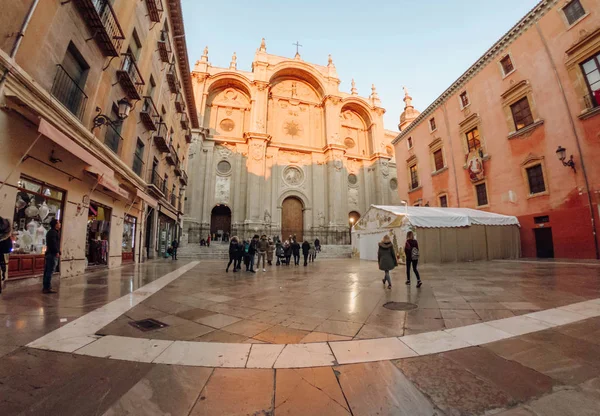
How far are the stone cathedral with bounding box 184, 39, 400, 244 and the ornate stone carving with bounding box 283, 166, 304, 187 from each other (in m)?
0.12

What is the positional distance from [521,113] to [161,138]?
20417 millimetres

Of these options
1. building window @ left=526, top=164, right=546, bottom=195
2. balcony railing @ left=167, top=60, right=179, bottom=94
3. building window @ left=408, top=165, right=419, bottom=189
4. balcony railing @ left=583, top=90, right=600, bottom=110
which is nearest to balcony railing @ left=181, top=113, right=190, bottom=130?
A: balcony railing @ left=167, top=60, right=179, bottom=94

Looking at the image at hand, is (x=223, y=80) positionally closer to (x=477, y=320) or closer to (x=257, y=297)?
(x=257, y=297)

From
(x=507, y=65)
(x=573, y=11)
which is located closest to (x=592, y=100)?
(x=573, y=11)

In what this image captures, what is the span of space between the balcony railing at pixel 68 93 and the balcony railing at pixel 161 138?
5935 millimetres

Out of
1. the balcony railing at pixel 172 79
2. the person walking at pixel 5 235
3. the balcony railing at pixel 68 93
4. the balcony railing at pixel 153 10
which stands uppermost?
the balcony railing at pixel 153 10

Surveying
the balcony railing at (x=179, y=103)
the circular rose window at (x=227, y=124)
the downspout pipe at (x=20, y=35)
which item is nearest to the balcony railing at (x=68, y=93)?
the downspout pipe at (x=20, y=35)

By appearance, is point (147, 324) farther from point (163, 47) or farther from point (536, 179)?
point (536, 179)

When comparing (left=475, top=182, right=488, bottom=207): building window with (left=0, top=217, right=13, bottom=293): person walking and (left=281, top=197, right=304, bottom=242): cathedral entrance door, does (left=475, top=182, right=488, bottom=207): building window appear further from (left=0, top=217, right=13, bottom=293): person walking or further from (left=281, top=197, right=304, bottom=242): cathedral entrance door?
(left=0, top=217, right=13, bottom=293): person walking

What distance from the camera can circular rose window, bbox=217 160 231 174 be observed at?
86.8 feet

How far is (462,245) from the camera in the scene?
12.9m

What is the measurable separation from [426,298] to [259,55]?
3230cm

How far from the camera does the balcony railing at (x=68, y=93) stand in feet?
22.3

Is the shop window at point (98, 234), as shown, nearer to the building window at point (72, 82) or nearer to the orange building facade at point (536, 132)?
the building window at point (72, 82)
